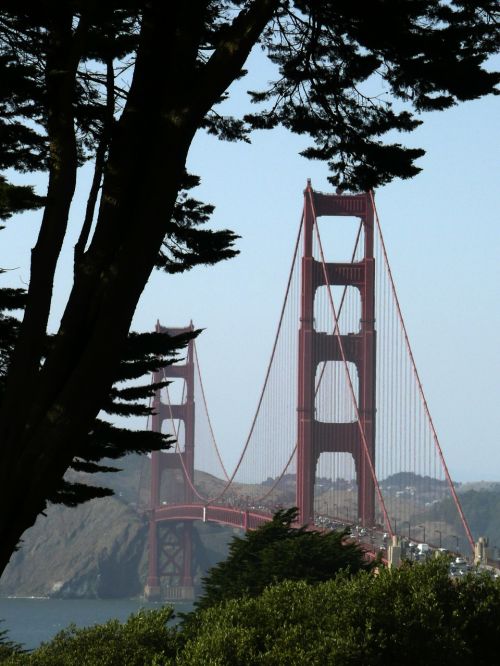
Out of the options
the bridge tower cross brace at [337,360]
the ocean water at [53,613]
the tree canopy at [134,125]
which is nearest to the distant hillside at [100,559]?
the ocean water at [53,613]

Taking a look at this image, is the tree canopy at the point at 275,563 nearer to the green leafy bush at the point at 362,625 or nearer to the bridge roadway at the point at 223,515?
the green leafy bush at the point at 362,625

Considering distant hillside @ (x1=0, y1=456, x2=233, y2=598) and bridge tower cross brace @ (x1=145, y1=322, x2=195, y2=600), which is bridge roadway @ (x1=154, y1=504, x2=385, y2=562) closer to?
bridge tower cross brace @ (x1=145, y1=322, x2=195, y2=600)

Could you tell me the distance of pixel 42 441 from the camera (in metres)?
6.90

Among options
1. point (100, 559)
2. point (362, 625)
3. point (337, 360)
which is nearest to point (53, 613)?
point (100, 559)

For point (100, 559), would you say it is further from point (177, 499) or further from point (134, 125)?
point (134, 125)

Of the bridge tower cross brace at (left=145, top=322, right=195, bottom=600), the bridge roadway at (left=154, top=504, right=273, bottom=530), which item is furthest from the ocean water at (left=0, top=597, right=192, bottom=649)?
the bridge roadway at (left=154, top=504, right=273, bottom=530)

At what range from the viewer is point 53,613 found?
15275cm

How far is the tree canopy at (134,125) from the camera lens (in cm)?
699

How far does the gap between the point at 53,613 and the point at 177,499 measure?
25.7 metres

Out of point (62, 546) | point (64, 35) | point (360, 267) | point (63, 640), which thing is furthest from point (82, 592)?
point (64, 35)

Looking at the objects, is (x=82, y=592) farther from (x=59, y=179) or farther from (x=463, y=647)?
(x=59, y=179)

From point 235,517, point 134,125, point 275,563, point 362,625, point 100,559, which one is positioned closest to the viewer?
point 134,125

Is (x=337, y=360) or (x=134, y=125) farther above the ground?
(x=337, y=360)

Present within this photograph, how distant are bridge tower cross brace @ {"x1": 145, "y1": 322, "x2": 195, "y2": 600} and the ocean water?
2469 millimetres
